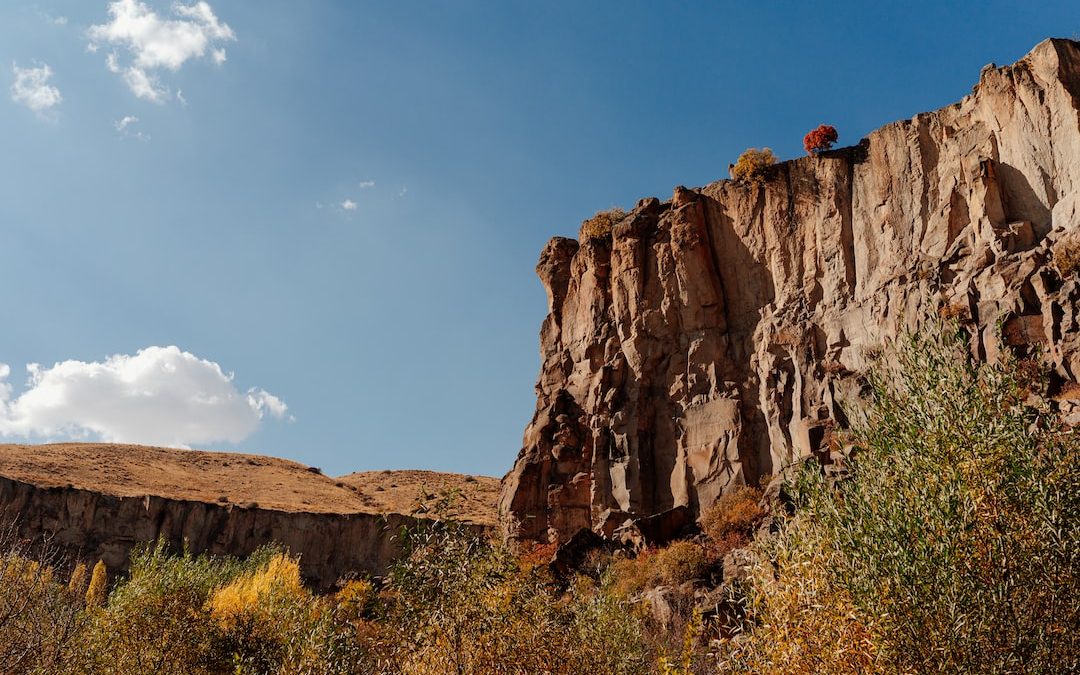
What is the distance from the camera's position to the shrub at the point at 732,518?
35719 mm

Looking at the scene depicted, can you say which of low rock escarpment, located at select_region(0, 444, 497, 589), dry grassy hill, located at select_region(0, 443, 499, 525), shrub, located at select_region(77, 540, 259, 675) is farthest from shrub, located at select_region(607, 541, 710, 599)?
dry grassy hill, located at select_region(0, 443, 499, 525)

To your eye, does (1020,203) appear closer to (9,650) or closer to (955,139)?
(955,139)

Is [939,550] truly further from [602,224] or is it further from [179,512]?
[179,512]

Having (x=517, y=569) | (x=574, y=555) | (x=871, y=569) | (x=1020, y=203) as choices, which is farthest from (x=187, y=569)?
(x=1020, y=203)

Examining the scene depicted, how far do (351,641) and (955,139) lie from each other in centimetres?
3751

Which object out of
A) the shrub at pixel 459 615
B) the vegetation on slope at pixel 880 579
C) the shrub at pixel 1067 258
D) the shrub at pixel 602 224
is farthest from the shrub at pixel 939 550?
the shrub at pixel 602 224

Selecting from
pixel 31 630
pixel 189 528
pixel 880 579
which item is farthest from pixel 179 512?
pixel 880 579

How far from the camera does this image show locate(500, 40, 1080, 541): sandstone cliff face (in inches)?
1310

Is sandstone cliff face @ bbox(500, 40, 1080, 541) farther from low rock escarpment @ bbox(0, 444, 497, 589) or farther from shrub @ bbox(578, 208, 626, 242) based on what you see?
low rock escarpment @ bbox(0, 444, 497, 589)

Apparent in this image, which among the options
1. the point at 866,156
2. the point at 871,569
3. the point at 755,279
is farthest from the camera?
the point at 755,279

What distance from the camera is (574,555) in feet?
128

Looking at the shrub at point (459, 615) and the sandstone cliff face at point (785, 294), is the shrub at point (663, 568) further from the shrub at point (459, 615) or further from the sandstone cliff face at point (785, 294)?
the shrub at point (459, 615)

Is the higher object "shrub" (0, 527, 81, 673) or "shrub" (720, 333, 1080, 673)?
"shrub" (720, 333, 1080, 673)

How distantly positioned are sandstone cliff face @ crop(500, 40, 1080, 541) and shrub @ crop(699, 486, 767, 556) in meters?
1.21
